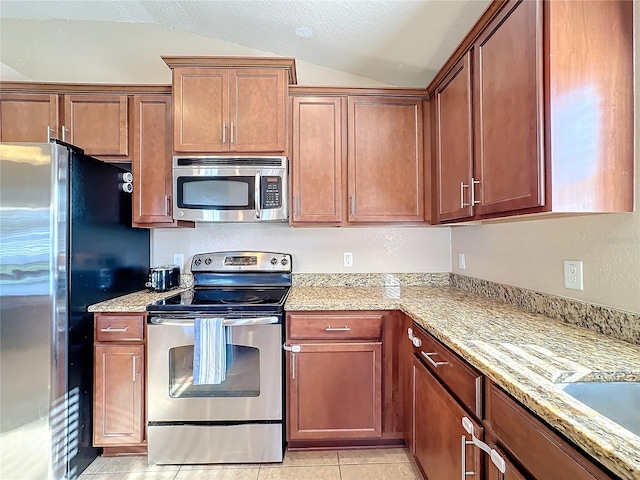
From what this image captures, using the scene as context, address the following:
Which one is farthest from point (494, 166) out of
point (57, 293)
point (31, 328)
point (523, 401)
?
point (31, 328)

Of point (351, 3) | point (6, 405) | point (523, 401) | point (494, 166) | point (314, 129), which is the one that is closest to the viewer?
point (523, 401)

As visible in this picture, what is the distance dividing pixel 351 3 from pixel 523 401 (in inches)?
77.5

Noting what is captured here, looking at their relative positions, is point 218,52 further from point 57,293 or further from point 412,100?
point 57,293

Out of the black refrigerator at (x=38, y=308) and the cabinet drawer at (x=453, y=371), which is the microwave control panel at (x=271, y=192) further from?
the cabinet drawer at (x=453, y=371)

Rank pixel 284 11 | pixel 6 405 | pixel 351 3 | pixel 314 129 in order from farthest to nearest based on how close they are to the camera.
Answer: pixel 314 129
pixel 284 11
pixel 351 3
pixel 6 405

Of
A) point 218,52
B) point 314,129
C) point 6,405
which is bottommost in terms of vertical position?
point 6,405

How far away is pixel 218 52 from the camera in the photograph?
2.45 meters

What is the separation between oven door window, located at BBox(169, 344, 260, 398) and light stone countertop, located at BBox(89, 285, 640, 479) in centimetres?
33

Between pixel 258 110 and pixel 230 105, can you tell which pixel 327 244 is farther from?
pixel 230 105

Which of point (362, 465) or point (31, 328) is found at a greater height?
point (31, 328)

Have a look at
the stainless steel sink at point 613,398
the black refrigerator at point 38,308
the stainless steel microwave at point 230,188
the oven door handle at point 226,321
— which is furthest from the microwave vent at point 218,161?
the stainless steel sink at point 613,398

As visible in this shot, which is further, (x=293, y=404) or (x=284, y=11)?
(x=284, y=11)

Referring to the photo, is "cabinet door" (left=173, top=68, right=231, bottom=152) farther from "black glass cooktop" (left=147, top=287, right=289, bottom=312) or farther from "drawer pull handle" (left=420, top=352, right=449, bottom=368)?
"drawer pull handle" (left=420, top=352, right=449, bottom=368)

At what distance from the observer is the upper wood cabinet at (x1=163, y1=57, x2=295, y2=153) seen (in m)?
1.98
